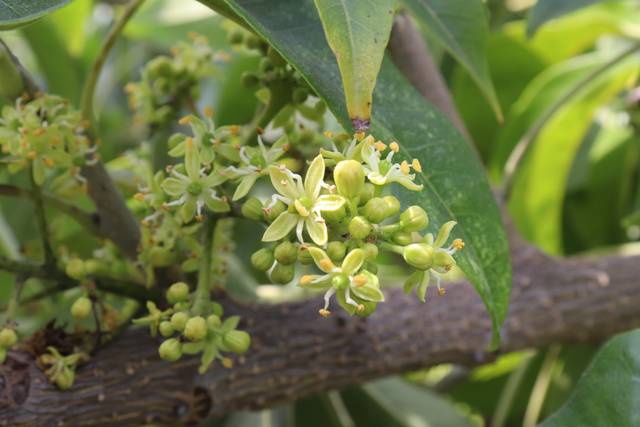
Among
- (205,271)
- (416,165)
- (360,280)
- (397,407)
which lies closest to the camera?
(360,280)

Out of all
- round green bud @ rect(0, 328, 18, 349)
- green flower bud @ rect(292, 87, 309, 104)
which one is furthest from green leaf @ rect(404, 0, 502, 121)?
round green bud @ rect(0, 328, 18, 349)

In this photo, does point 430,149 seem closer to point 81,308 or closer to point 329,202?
point 329,202

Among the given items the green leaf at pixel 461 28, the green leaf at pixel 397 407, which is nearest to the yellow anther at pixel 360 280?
the green leaf at pixel 461 28

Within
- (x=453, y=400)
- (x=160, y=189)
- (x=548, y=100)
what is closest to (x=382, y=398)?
(x=453, y=400)

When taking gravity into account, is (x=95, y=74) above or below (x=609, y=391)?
above

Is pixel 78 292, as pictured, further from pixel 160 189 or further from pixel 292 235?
pixel 292 235

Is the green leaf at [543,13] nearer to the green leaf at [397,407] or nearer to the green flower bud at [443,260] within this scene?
the green flower bud at [443,260]

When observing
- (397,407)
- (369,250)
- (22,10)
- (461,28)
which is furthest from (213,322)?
(397,407)
